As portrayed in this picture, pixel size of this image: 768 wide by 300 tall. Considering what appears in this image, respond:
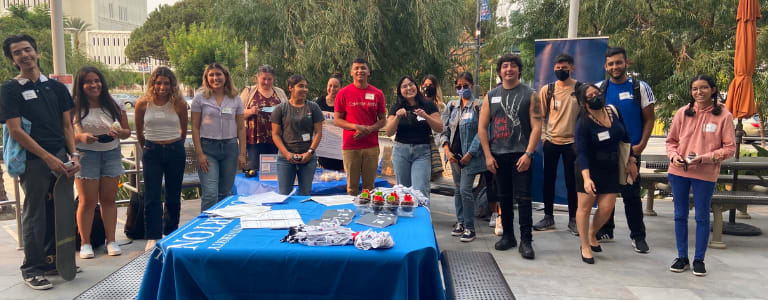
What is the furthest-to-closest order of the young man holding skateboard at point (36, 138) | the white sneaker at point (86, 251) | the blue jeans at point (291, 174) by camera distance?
the blue jeans at point (291, 174) < the white sneaker at point (86, 251) < the young man holding skateboard at point (36, 138)

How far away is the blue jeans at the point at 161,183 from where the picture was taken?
4742 mm

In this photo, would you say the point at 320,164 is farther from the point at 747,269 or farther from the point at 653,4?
the point at 653,4

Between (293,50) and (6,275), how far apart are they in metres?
7.83

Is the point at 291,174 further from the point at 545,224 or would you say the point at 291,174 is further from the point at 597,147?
the point at 545,224

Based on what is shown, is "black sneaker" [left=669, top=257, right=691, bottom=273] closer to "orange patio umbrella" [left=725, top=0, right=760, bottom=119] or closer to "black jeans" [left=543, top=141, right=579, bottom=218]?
"black jeans" [left=543, top=141, right=579, bottom=218]

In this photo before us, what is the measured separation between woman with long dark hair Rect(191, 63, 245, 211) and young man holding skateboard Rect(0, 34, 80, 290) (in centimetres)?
104

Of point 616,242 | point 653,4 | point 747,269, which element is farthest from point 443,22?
point 747,269

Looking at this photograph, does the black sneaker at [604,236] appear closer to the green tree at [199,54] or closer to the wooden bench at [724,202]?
the wooden bench at [724,202]

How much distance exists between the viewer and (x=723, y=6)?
9.98m

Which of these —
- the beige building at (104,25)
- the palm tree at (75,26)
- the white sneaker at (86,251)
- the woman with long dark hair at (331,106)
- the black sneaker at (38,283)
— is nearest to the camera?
the black sneaker at (38,283)

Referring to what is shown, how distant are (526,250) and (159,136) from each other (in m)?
3.45

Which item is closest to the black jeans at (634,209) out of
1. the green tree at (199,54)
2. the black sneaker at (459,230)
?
the black sneaker at (459,230)

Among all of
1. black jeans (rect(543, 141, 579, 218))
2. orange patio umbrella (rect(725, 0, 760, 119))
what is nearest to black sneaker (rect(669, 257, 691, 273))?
black jeans (rect(543, 141, 579, 218))

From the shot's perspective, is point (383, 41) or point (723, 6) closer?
point (723, 6)
